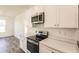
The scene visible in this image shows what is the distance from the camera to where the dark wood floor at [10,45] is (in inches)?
91.6

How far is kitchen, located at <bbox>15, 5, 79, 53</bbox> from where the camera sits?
1.59m

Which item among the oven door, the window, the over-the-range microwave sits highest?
the over-the-range microwave

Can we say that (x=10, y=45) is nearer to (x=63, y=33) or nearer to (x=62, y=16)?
(x=63, y=33)

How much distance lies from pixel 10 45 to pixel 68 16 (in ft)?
4.96

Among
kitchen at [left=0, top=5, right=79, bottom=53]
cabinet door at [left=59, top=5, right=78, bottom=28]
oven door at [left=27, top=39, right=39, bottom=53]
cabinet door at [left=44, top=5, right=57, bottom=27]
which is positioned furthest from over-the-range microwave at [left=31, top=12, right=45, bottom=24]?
cabinet door at [left=59, top=5, right=78, bottom=28]

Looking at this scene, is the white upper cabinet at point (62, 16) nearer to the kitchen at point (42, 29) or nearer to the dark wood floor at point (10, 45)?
the kitchen at point (42, 29)

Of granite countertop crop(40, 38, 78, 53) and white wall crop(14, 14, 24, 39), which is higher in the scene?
white wall crop(14, 14, 24, 39)

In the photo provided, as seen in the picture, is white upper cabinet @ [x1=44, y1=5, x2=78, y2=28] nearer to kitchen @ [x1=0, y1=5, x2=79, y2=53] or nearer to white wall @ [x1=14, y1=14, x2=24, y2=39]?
kitchen @ [x1=0, y1=5, x2=79, y2=53]

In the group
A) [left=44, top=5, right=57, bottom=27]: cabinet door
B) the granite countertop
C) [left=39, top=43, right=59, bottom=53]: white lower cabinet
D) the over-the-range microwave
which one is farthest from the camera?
the over-the-range microwave

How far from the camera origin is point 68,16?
1646 millimetres

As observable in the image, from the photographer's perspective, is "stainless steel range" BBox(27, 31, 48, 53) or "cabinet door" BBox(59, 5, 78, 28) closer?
"cabinet door" BBox(59, 5, 78, 28)

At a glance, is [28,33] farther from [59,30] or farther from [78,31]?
[78,31]

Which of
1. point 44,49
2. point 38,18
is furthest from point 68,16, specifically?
point 38,18
